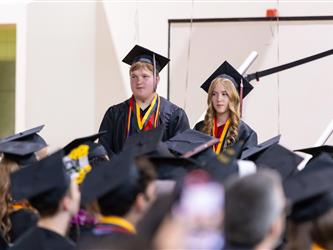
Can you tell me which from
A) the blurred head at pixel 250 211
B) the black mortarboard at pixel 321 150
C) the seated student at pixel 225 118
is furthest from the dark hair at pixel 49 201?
the seated student at pixel 225 118

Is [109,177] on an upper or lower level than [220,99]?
lower

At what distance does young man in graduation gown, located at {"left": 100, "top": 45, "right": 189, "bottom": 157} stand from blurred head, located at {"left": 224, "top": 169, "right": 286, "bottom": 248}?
404 centimetres

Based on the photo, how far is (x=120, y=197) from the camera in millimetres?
3262

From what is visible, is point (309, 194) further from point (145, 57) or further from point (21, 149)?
point (145, 57)

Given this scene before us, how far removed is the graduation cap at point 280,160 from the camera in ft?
14.4

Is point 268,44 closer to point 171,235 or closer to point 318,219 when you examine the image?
point 318,219

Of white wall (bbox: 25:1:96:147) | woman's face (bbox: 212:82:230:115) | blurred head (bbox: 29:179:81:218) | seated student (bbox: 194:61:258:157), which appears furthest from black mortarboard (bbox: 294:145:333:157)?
white wall (bbox: 25:1:96:147)

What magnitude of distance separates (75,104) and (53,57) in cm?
59

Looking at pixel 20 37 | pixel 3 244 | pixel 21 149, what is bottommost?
pixel 3 244

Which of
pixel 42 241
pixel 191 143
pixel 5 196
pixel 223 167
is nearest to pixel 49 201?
pixel 42 241

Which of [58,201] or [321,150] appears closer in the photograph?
[58,201]

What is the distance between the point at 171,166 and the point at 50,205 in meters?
0.82

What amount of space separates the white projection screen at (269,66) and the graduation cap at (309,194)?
209 inches

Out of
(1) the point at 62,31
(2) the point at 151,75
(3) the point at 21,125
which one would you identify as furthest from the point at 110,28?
(2) the point at 151,75
